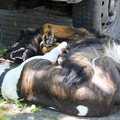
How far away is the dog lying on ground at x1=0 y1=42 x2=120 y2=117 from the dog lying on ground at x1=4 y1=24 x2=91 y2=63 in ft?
3.04

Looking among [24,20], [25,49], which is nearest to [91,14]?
[25,49]

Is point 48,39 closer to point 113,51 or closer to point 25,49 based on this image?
point 25,49

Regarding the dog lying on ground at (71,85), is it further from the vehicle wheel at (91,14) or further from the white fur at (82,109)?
the vehicle wheel at (91,14)

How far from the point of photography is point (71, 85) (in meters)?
2.15

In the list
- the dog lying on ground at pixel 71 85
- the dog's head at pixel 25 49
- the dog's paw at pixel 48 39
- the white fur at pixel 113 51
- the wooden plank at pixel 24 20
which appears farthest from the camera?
the wooden plank at pixel 24 20

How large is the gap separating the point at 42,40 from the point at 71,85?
4.96ft

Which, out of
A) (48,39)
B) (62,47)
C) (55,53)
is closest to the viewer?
(55,53)

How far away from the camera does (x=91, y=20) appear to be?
3.62 meters

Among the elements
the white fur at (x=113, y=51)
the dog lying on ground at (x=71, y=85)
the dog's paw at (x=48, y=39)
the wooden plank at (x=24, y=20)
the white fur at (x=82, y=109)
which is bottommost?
the white fur at (x=82, y=109)

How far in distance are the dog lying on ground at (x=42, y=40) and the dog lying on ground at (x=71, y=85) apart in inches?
36.5

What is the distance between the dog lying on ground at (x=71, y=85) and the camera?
2.13 metres

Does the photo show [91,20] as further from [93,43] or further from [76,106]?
[76,106]

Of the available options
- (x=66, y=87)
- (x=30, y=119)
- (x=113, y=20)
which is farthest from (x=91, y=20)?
(x=30, y=119)

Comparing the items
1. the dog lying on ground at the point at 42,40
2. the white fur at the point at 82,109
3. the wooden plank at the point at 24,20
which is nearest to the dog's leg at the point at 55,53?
the dog lying on ground at the point at 42,40
